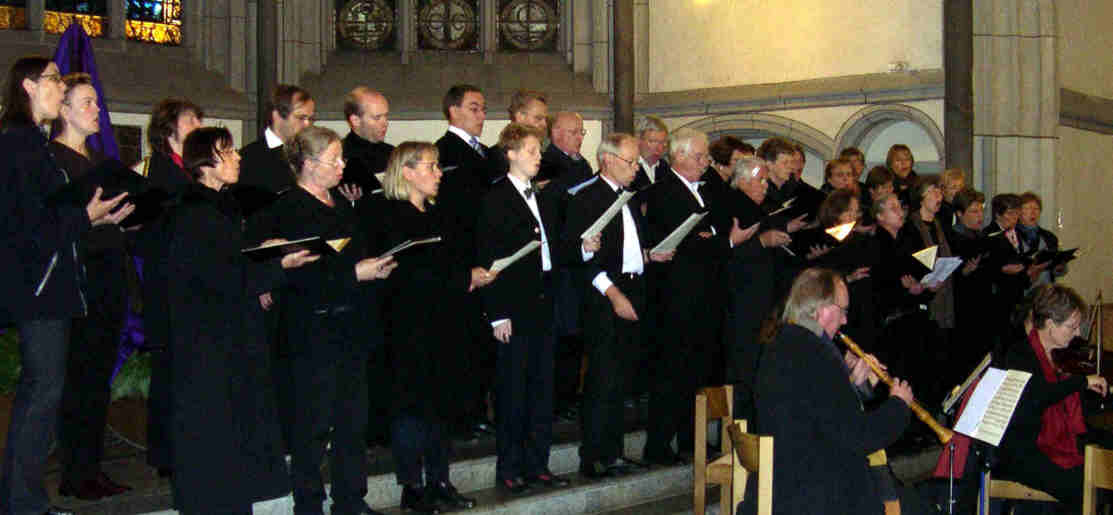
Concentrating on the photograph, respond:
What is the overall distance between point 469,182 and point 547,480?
1527 mm

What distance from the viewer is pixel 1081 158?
13125 millimetres

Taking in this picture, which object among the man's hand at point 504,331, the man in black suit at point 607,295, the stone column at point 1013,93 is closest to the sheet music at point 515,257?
the man's hand at point 504,331

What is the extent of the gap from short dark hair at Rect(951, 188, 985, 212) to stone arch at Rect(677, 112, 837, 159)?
3.27m

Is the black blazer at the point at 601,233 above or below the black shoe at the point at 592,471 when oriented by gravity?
above

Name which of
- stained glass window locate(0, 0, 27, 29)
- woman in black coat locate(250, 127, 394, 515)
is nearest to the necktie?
woman in black coat locate(250, 127, 394, 515)

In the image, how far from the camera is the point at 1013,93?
12211 mm

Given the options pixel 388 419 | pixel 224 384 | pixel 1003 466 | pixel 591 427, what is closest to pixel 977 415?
pixel 1003 466

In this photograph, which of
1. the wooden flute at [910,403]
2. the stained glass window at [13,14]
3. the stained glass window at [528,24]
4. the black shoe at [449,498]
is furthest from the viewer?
the stained glass window at [528,24]

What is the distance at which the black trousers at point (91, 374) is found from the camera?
534 centimetres

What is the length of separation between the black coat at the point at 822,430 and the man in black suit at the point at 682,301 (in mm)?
2176

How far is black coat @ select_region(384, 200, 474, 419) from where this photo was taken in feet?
18.6

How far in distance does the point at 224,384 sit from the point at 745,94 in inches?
387

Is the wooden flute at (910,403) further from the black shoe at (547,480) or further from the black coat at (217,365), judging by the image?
the black coat at (217,365)

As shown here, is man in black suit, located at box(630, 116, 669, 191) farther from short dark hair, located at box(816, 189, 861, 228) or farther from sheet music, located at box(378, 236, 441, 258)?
sheet music, located at box(378, 236, 441, 258)
